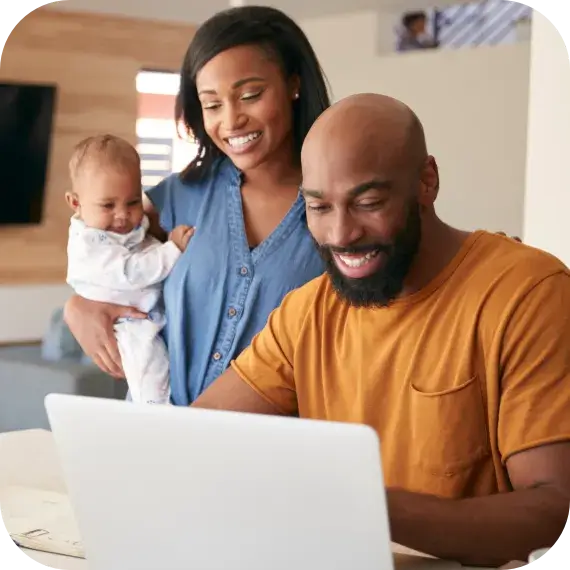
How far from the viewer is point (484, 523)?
91cm

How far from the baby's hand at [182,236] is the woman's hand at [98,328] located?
139mm

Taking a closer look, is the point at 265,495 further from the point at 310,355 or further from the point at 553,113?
the point at 553,113

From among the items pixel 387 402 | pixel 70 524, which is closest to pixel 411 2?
→ pixel 387 402

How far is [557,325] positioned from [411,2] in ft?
2.53

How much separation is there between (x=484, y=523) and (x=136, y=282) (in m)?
0.73

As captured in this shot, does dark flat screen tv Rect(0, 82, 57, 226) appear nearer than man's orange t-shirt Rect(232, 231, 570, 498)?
No

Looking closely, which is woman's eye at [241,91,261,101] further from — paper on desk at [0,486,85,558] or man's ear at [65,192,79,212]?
paper on desk at [0,486,85,558]

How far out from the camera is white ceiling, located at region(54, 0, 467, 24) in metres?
1.49

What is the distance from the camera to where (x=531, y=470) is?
933 mm

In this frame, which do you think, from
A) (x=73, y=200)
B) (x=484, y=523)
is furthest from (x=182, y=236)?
(x=484, y=523)

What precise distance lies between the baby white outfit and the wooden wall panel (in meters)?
0.14

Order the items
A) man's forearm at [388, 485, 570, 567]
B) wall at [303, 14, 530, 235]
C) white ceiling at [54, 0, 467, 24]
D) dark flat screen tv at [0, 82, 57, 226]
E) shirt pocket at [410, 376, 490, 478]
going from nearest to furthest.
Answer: man's forearm at [388, 485, 570, 567] → shirt pocket at [410, 376, 490, 478] → white ceiling at [54, 0, 467, 24] → dark flat screen tv at [0, 82, 57, 226] → wall at [303, 14, 530, 235]

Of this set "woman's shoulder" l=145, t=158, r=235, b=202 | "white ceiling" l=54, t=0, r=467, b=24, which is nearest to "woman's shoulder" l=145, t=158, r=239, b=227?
"woman's shoulder" l=145, t=158, r=235, b=202

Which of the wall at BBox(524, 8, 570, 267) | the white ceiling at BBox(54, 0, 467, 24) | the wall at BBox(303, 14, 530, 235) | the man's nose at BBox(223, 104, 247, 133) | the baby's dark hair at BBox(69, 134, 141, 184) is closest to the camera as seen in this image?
the man's nose at BBox(223, 104, 247, 133)
